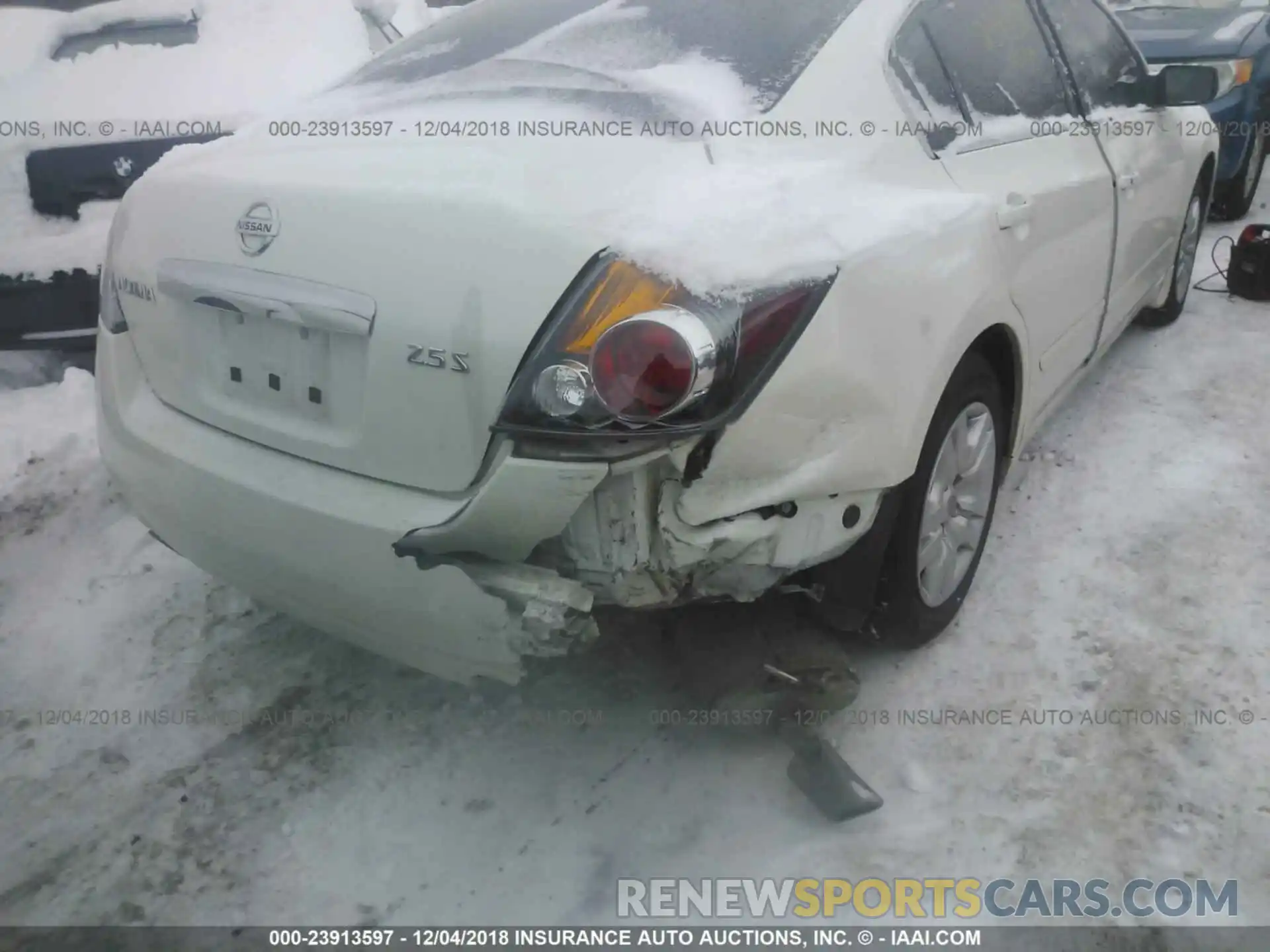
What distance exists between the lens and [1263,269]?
4770 millimetres

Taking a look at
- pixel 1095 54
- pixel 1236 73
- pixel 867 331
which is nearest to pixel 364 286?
pixel 867 331

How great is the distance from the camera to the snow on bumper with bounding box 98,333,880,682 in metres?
1.61

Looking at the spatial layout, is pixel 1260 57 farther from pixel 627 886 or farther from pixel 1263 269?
pixel 627 886

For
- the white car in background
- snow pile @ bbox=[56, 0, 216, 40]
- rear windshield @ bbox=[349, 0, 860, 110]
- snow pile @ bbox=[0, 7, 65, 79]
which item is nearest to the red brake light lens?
rear windshield @ bbox=[349, 0, 860, 110]

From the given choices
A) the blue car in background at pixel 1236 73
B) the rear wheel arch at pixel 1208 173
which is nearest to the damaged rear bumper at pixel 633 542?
the rear wheel arch at pixel 1208 173

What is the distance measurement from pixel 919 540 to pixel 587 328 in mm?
1027

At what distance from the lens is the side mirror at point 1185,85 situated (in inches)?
124

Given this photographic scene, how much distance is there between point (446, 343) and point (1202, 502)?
2.55 meters

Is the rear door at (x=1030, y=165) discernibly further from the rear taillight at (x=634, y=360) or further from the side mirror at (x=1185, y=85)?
the rear taillight at (x=634, y=360)

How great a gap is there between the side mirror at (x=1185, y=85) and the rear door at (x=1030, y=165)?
0.62 metres

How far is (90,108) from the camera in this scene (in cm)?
342

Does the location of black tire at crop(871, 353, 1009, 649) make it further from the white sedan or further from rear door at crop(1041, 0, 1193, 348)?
rear door at crop(1041, 0, 1193, 348)

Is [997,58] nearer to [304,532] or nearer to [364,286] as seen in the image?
[364,286]

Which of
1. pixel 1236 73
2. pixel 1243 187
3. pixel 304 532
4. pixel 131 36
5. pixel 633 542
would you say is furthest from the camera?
pixel 1243 187
